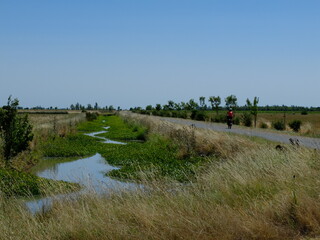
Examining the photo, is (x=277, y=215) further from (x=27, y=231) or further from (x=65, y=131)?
(x=65, y=131)

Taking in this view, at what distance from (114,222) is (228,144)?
11.6m

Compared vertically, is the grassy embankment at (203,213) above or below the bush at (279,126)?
below

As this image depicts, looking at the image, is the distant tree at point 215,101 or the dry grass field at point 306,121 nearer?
the dry grass field at point 306,121

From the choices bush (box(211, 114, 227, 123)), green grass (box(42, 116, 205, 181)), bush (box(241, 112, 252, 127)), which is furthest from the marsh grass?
bush (box(211, 114, 227, 123))

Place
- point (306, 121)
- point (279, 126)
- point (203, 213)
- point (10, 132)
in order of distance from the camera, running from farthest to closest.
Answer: point (306, 121) → point (279, 126) → point (10, 132) → point (203, 213)

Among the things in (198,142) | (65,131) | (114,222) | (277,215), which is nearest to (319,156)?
(277,215)

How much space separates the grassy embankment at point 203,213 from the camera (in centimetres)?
649

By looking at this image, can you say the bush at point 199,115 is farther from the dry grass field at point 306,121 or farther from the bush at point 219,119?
the dry grass field at point 306,121

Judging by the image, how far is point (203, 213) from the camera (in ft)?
23.0

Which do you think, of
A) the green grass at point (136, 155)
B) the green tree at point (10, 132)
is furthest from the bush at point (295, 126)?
the green tree at point (10, 132)

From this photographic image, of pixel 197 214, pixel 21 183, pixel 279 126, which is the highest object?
pixel 279 126

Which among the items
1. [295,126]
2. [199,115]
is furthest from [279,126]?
[199,115]

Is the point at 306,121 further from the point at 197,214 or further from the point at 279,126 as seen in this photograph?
the point at 197,214

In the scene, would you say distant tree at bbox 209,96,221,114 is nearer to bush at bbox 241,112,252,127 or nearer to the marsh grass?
bush at bbox 241,112,252,127
